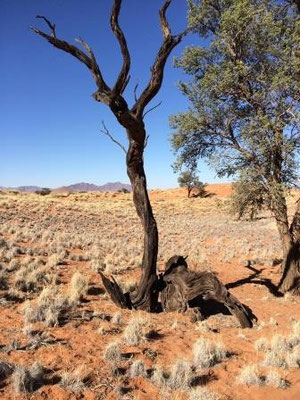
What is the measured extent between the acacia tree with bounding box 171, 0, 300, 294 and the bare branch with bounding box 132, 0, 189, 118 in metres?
2.81

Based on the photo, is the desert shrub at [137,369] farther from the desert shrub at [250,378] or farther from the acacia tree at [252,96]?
the acacia tree at [252,96]

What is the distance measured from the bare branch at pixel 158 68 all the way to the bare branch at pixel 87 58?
0.96 m

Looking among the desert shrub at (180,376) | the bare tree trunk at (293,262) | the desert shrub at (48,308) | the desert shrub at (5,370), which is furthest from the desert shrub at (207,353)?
the bare tree trunk at (293,262)

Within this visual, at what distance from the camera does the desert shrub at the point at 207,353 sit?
7.93 m

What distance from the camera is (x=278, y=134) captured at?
12.7 m

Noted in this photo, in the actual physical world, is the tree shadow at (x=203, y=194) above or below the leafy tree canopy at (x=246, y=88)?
below

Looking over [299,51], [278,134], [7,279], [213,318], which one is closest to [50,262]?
[7,279]

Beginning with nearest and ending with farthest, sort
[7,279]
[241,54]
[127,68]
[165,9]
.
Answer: [127,68] < [165,9] < [7,279] < [241,54]

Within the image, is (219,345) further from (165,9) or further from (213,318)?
(165,9)

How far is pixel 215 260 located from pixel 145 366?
1414cm

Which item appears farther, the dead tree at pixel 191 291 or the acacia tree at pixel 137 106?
the dead tree at pixel 191 291

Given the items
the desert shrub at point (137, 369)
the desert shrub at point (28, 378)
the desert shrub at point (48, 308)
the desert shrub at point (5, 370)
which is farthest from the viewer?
the desert shrub at point (48, 308)

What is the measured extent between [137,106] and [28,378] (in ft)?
23.2

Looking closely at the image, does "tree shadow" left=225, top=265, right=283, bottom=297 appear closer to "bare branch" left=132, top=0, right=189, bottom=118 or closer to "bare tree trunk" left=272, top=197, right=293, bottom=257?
"bare tree trunk" left=272, top=197, right=293, bottom=257
